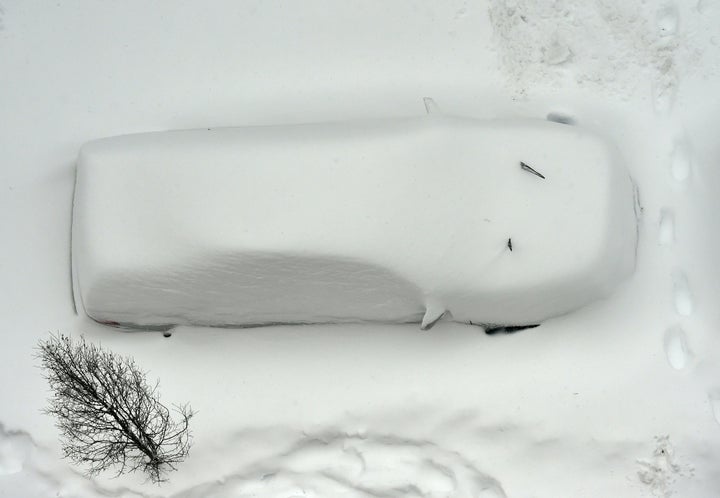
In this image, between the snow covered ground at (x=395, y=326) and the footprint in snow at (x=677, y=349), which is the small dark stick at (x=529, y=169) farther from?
the footprint in snow at (x=677, y=349)

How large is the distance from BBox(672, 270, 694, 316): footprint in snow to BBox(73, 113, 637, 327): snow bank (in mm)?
907

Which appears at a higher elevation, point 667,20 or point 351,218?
point 667,20

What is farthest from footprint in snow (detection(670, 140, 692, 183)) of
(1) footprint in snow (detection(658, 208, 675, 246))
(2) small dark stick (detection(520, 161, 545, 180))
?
(2) small dark stick (detection(520, 161, 545, 180))

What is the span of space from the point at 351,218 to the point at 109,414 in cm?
248

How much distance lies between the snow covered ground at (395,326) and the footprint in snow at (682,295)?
1cm

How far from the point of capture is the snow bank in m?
4.58

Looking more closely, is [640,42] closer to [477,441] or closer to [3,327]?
[477,441]

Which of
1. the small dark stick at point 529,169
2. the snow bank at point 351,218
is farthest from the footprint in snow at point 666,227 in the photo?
the small dark stick at point 529,169

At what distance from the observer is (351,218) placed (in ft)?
15.0

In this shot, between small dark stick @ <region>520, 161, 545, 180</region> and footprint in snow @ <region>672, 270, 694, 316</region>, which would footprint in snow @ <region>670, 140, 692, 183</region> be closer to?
footprint in snow @ <region>672, 270, 694, 316</region>

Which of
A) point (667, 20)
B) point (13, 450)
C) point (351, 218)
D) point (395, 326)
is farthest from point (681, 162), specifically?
point (13, 450)

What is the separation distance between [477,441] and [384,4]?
414cm

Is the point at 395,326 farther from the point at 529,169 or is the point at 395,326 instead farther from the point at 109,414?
the point at 109,414

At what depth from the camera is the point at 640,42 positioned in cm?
573
